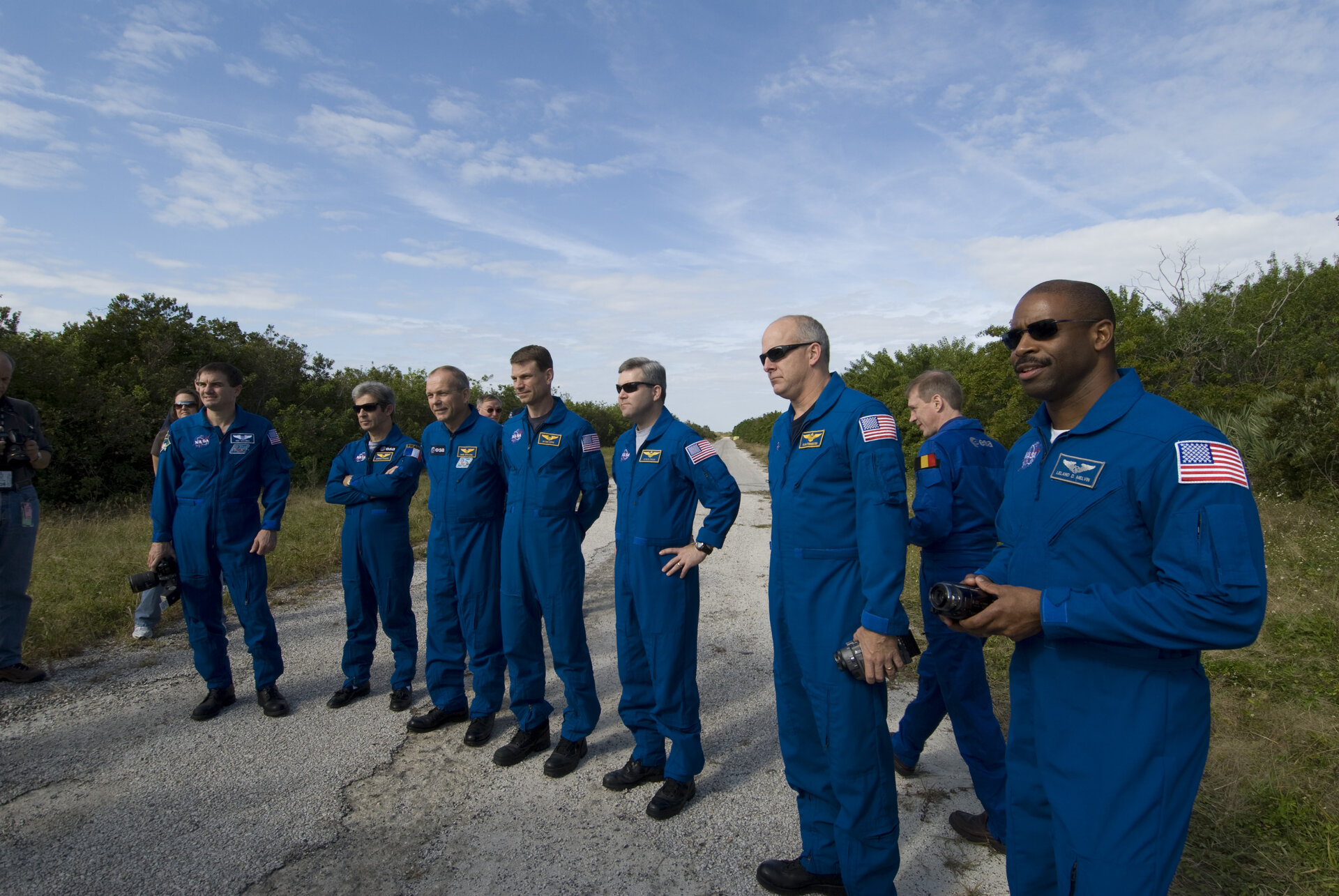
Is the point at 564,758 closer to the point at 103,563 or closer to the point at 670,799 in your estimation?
the point at 670,799

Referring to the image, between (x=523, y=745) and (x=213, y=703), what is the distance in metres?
2.14

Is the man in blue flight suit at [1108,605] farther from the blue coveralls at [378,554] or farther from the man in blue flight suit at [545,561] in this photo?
the blue coveralls at [378,554]

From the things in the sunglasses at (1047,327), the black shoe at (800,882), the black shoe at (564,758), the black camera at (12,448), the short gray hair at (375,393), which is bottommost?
the black shoe at (800,882)

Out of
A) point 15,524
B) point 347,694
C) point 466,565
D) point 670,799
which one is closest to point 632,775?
point 670,799

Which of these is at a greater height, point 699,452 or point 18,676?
point 699,452

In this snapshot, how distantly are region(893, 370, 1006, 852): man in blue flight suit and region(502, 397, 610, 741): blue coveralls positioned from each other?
1.74 metres

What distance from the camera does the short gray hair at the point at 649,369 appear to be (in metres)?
3.66

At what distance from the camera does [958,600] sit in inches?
63.6

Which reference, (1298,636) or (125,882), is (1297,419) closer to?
(1298,636)

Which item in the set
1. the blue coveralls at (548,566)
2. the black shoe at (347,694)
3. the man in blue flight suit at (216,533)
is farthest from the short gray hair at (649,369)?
the black shoe at (347,694)

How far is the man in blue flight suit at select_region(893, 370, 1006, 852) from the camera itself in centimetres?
293

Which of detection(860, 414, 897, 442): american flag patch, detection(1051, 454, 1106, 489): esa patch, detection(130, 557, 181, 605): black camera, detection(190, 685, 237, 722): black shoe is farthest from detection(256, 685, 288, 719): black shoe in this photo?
detection(1051, 454, 1106, 489): esa patch

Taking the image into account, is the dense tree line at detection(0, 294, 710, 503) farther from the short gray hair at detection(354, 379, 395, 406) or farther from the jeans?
the short gray hair at detection(354, 379, 395, 406)

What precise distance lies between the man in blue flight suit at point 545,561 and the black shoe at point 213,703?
198cm
